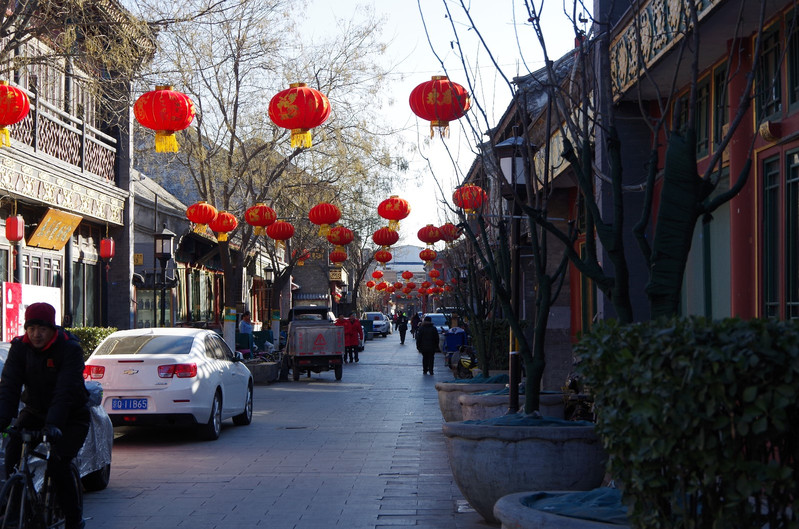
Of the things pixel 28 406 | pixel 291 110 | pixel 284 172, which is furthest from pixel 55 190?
pixel 28 406

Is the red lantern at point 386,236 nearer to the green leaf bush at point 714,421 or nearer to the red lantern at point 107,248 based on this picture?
the red lantern at point 107,248

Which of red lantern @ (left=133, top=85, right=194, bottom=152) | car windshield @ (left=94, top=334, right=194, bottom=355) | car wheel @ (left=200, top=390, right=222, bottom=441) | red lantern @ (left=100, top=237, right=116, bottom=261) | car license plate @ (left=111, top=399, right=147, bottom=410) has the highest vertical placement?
red lantern @ (left=133, top=85, right=194, bottom=152)

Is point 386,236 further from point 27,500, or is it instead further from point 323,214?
point 27,500

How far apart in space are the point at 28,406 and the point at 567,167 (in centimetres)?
1142

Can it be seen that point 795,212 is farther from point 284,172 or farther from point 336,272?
point 336,272

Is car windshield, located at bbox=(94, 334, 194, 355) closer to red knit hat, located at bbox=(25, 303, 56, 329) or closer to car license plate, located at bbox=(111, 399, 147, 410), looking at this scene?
car license plate, located at bbox=(111, 399, 147, 410)

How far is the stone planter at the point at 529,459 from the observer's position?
732 centimetres

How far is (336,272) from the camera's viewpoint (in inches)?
3238

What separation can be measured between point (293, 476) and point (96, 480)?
6.84ft

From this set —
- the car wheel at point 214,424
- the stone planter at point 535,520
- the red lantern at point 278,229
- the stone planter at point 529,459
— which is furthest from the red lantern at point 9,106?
the red lantern at point 278,229

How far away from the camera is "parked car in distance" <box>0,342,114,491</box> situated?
8.98 metres

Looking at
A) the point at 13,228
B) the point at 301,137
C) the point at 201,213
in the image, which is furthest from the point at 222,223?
the point at 301,137

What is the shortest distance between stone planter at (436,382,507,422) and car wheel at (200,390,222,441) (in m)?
3.28

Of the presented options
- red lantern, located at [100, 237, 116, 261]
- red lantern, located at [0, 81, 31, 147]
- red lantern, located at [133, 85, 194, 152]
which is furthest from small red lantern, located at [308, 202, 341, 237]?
red lantern, located at [0, 81, 31, 147]
